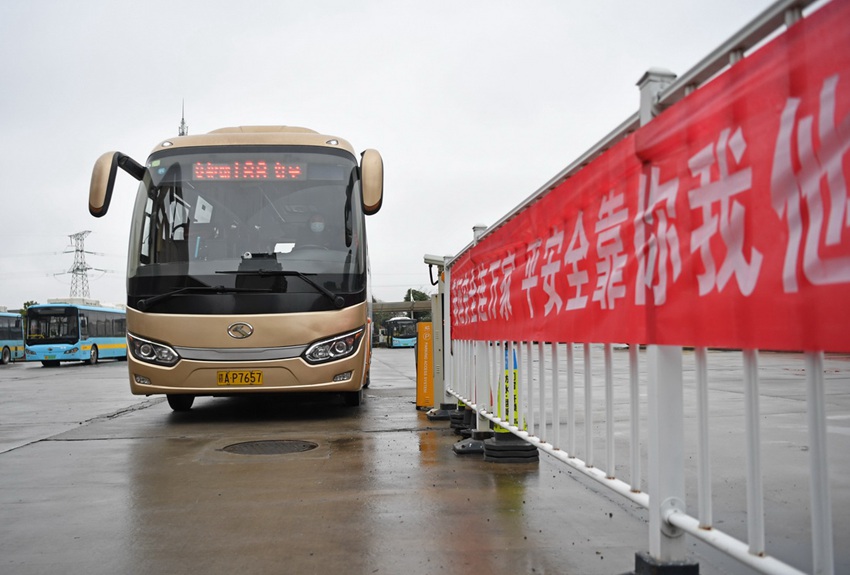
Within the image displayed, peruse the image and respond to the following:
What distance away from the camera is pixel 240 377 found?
26.8 feet

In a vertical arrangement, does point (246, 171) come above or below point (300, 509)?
above

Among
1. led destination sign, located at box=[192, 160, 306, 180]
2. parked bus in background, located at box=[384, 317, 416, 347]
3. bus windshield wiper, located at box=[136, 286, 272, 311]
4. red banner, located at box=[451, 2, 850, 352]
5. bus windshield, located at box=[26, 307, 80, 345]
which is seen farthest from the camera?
parked bus in background, located at box=[384, 317, 416, 347]

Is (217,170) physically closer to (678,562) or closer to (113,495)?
(113,495)

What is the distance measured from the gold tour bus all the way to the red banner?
508 cm

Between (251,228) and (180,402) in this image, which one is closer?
(251,228)

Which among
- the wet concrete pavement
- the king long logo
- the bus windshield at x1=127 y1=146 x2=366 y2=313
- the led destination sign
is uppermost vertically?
the led destination sign

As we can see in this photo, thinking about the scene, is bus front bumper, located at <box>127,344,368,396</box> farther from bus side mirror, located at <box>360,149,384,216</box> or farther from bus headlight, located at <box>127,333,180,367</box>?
bus side mirror, located at <box>360,149,384,216</box>

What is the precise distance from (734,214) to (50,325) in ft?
109

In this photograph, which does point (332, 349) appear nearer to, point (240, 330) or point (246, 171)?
point (240, 330)

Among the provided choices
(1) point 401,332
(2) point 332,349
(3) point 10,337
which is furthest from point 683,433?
(1) point 401,332

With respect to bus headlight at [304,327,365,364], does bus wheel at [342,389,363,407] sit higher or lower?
→ lower

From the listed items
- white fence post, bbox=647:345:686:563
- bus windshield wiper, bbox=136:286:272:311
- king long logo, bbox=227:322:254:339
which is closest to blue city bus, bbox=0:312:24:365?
bus windshield wiper, bbox=136:286:272:311

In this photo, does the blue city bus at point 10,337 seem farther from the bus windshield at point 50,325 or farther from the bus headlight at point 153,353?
the bus headlight at point 153,353

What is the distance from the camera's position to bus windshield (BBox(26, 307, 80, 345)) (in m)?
30.6
